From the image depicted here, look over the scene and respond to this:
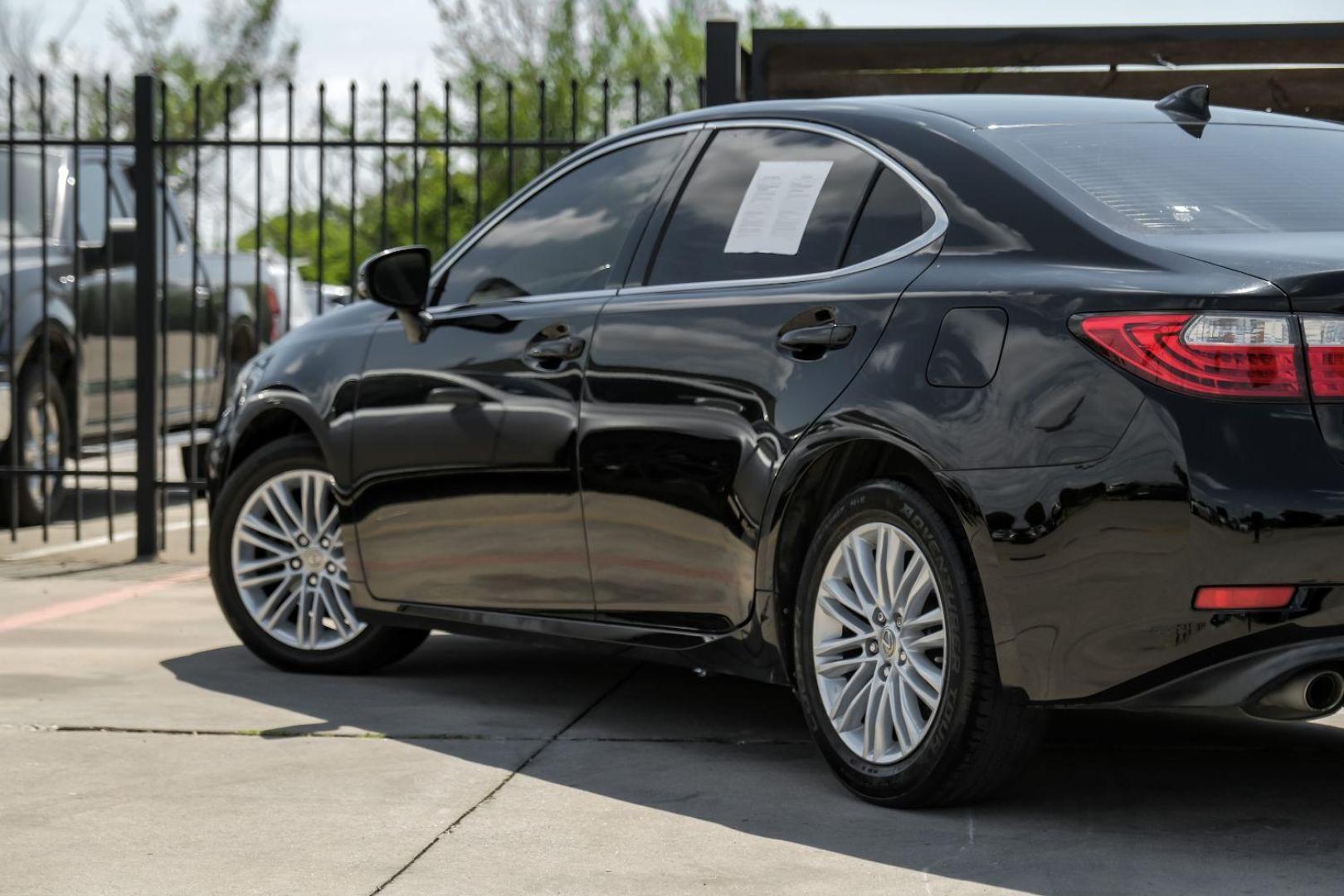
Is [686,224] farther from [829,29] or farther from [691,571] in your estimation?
[829,29]

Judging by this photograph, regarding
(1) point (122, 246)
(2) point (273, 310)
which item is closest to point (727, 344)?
(1) point (122, 246)

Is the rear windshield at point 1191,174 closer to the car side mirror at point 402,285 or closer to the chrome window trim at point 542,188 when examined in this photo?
the chrome window trim at point 542,188

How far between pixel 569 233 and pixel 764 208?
2.75 feet

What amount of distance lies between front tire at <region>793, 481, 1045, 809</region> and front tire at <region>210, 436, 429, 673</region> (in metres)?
2.20

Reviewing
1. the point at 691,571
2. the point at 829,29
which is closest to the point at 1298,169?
the point at 691,571

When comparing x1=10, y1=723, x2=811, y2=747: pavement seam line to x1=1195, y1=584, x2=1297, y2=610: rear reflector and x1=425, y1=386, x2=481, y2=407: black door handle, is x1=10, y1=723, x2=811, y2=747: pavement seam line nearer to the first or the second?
x1=425, y1=386, x2=481, y2=407: black door handle

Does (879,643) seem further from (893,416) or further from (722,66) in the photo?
(722,66)

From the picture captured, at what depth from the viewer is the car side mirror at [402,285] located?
6.00m

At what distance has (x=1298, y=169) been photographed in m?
4.69

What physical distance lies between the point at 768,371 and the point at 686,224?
0.72 meters

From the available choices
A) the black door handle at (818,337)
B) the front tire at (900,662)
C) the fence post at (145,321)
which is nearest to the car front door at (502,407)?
the black door handle at (818,337)

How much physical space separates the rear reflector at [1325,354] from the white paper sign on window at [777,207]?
1.39 m

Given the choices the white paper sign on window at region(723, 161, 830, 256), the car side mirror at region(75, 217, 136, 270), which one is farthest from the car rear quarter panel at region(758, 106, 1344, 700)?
the car side mirror at region(75, 217, 136, 270)

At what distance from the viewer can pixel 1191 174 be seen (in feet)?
14.9
